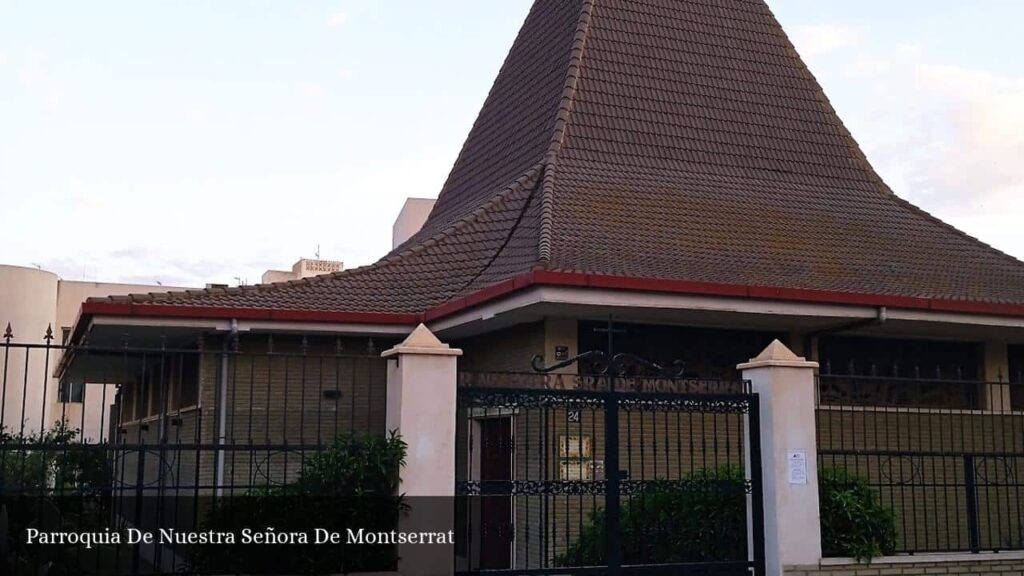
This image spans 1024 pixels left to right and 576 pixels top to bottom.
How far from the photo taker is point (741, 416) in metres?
9.79

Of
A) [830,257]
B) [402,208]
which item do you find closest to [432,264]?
[830,257]

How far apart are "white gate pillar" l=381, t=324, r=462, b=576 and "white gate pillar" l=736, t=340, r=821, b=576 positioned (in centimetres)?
279

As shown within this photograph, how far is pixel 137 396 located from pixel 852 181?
1343 cm

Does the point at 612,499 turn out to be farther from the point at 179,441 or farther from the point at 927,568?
the point at 179,441

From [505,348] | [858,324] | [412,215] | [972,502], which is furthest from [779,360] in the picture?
[412,215]

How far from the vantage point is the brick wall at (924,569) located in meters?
8.91

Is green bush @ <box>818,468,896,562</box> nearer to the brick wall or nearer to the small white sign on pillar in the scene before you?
the brick wall

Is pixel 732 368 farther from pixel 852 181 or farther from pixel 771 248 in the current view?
pixel 852 181

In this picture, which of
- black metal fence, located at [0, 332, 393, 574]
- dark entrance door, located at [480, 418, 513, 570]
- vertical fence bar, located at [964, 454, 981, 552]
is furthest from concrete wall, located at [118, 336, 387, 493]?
vertical fence bar, located at [964, 454, 981, 552]

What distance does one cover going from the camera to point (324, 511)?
7.66 m

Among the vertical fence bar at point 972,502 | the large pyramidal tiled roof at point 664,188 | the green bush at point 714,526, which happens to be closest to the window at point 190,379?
the large pyramidal tiled roof at point 664,188

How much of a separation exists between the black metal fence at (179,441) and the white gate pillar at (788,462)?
11.1 ft

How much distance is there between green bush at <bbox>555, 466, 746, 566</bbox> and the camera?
9.14m

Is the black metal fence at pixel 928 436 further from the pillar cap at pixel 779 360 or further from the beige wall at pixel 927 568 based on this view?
the pillar cap at pixel 779 360
